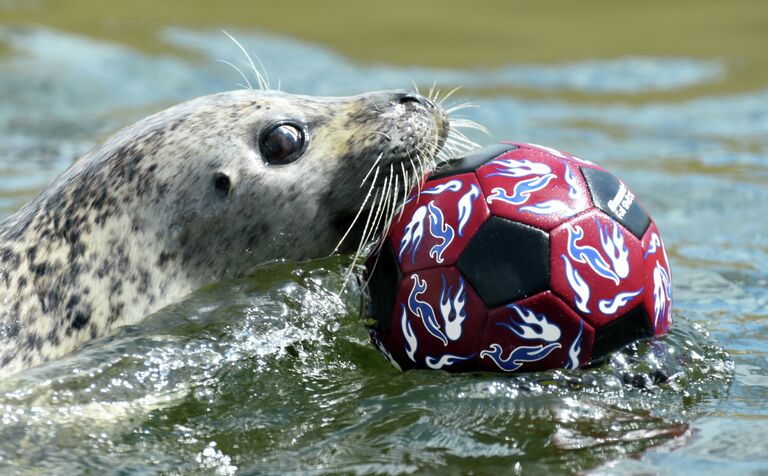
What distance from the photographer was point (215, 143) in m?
4.44

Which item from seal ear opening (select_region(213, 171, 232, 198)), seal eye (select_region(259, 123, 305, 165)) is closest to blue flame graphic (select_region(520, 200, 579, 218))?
seal eye (select_region(259, 123, 305, 165))

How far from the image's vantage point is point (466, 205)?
412cm

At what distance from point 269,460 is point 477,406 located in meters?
0.69

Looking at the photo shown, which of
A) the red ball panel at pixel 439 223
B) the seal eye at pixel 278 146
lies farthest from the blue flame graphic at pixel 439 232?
the seal eye at pixel 278 146

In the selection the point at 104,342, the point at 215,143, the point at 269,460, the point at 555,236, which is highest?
the point at 215,143

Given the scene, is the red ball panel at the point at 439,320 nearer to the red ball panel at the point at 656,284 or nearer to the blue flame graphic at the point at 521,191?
the blue flame graphic at the point at 521,191

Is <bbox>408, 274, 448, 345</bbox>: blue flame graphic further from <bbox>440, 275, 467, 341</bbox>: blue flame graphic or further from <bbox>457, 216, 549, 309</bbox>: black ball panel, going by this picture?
<bbox>457, 216, 549, 309</bbox>: black ball panel

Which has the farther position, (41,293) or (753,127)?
(753,127)

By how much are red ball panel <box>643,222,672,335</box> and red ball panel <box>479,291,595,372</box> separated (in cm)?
26

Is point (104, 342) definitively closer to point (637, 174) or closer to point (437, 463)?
point (437, 463)

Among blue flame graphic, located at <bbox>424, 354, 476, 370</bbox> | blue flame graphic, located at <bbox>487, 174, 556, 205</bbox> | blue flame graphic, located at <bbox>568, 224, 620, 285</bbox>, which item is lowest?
blue flame graphic, located at <bbox>424, 354, 476, 370</bbox>

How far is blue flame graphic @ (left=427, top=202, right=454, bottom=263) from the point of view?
4075mm

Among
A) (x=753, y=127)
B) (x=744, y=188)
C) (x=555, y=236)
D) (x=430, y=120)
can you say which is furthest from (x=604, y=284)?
(x=753, y=127)

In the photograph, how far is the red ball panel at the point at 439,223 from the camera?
13.4 feet
